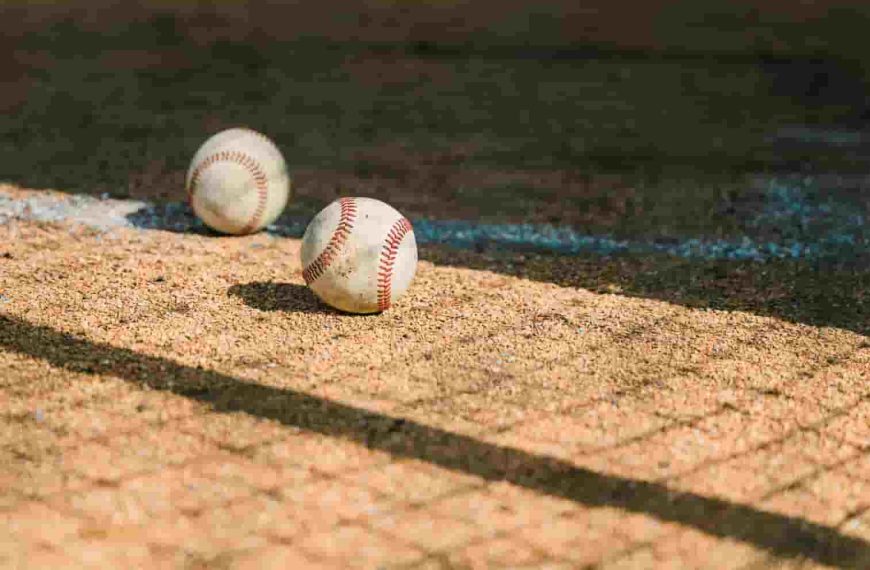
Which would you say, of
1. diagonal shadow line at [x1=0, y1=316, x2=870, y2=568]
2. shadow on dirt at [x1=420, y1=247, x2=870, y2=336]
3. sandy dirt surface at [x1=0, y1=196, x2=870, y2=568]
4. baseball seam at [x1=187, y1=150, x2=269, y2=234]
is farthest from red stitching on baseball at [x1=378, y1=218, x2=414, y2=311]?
baseball seam at [x1=187, y1=150, x2=269, y2=234]

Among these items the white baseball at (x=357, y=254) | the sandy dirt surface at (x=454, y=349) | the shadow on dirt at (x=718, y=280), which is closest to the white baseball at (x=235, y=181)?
the sandy dirt surface at (x=454, y=349)

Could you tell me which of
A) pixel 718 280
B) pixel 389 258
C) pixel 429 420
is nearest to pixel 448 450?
pixel 429 420

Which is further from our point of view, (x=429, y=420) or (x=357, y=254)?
Result: (x=357, y=254)

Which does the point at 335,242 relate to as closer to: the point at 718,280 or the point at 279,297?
the point at 279,297

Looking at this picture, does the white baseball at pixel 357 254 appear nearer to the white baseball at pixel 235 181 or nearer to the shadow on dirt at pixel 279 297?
the shadow on dirt at pixel 279 297

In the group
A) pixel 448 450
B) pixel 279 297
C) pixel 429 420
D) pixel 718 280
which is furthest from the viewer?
pixel 718 280

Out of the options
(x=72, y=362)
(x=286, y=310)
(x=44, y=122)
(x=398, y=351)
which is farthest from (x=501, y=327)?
(x=44, y=122)

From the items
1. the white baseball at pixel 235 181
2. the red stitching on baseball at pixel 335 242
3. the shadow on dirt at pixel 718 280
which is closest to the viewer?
the red stitching on baseball at pixel 335 242
